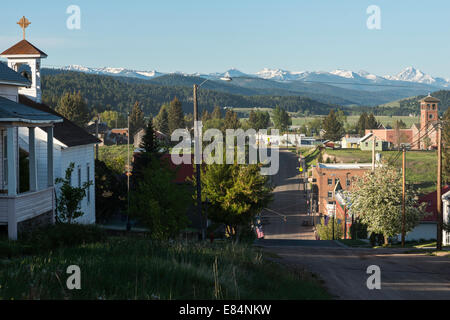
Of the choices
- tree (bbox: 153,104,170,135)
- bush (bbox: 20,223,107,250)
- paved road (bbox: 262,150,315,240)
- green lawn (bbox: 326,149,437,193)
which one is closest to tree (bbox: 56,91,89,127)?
tree (bbox: 153,104,170,135)

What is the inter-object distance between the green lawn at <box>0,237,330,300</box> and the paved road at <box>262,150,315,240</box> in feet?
184

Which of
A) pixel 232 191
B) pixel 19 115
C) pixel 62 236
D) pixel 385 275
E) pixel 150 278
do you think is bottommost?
pixel 385 275

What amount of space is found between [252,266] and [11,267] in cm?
591

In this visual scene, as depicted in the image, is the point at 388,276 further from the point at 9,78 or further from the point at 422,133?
the point at 422,133

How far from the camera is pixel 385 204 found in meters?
41.1

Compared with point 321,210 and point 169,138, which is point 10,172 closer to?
point 321,210

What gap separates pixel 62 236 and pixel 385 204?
28748mm

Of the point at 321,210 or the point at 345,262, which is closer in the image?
the point at 345,262

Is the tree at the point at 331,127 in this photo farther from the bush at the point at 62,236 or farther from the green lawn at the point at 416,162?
the bush at the point at 62,236

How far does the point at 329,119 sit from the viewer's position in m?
185

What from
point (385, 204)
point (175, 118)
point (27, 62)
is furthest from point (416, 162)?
Result: point (27, 62)

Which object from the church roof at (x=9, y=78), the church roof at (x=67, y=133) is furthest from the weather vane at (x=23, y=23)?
the church roof at (x=9, y=78)
